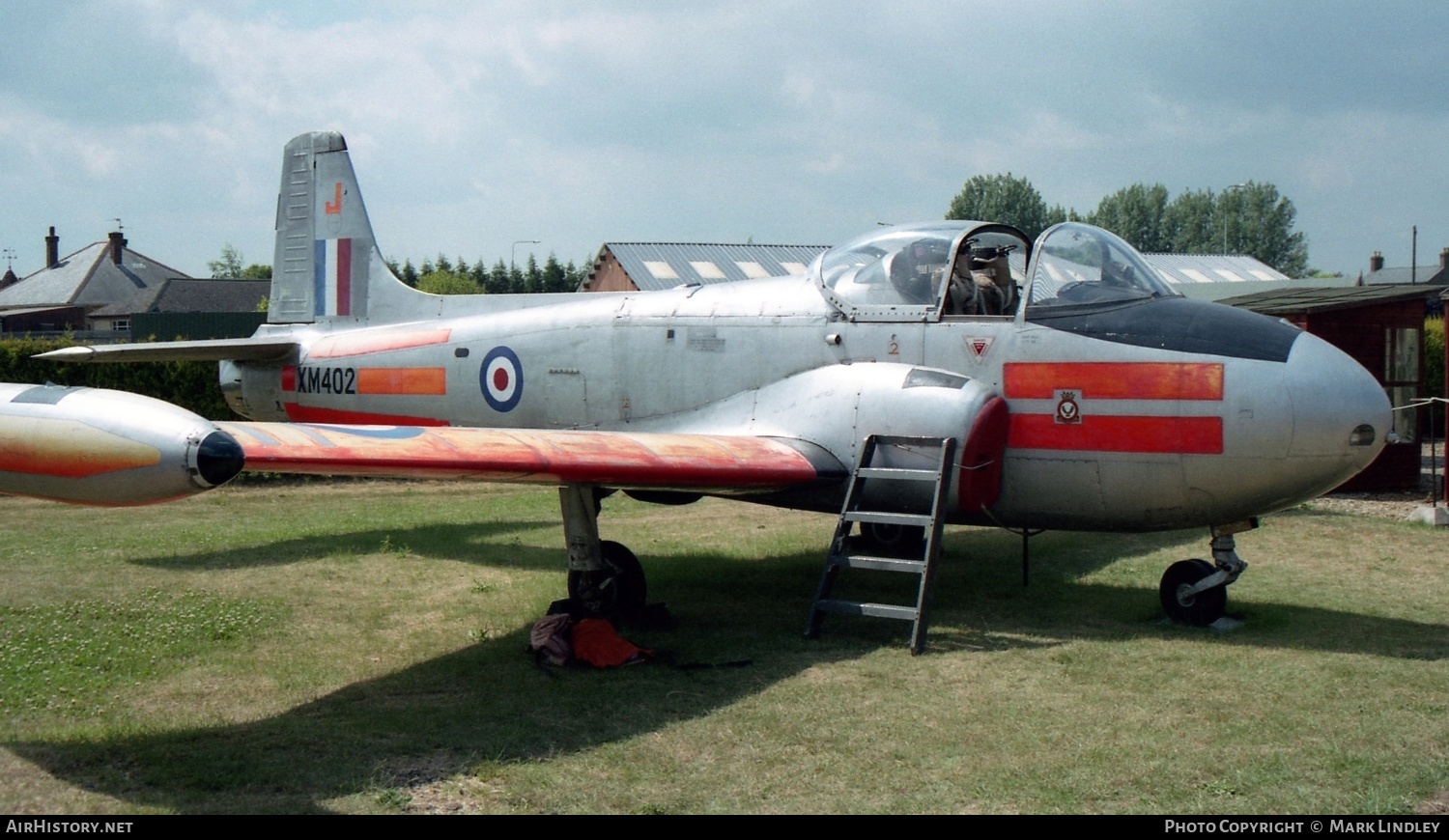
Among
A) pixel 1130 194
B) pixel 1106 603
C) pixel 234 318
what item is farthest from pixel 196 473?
pixel 1130 194

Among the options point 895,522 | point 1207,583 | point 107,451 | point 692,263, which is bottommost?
point 1207,583

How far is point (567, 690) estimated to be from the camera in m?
6.46

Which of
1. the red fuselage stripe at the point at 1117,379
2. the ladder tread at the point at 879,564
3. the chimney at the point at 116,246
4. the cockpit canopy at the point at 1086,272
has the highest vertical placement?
the chimney at the point at 116,246

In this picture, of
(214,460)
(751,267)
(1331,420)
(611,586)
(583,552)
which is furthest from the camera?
(751,267)

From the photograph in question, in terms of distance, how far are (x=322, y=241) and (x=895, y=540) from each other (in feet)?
21.6

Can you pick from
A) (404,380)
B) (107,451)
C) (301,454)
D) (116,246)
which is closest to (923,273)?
(301,454)

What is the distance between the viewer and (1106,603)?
8531 mm

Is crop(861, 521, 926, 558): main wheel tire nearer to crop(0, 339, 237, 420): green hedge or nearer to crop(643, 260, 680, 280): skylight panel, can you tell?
crop(0, 339, 237, 420): green hedge

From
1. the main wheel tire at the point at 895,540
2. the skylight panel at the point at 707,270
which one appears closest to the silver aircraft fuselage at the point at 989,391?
the main wheel tire at the point at 895,540

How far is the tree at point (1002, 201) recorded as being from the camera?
85.0 m

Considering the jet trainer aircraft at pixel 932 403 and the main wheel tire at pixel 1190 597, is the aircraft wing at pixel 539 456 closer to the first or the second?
the jet trainer aircraft at pixel 932 403

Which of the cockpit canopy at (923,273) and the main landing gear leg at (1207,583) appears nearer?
the main landing gear leg at (1207,583)

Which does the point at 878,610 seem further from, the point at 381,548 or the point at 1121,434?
the point at 381,548

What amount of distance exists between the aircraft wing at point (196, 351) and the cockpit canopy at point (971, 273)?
18.7ft
